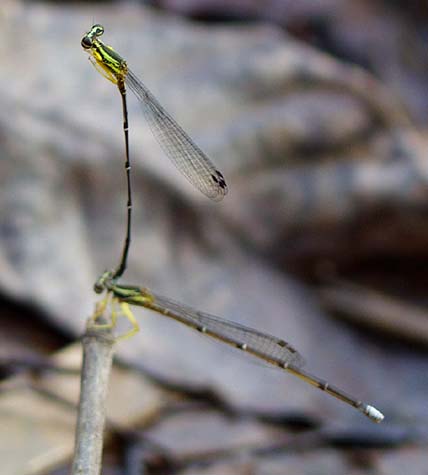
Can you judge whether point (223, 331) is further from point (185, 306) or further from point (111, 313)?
point (111, 313)

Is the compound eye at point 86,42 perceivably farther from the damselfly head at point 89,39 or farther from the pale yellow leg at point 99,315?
the pale yellow leg at point 99,315

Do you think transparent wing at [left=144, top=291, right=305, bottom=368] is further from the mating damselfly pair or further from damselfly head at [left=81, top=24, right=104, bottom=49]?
damselfly head at [left=81, top=24, right=104, bottom=49]

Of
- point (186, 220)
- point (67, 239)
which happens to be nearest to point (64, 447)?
point (67, 239)

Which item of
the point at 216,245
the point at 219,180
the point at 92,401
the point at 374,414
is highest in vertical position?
the point at 216,245

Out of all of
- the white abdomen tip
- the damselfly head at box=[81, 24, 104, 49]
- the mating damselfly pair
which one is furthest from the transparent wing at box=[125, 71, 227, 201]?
the white abdomen tip

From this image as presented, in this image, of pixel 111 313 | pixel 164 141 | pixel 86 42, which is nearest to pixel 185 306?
pixel 111 313

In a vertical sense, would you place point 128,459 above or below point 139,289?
below

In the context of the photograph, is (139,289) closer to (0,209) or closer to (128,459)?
(128,459)
